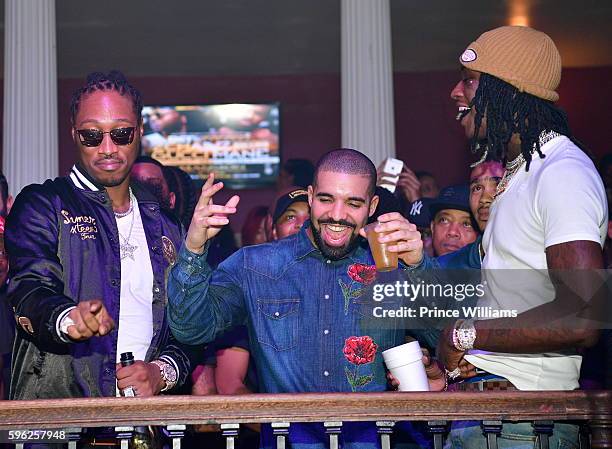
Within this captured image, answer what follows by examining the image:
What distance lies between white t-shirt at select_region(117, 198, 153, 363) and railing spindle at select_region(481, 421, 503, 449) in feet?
4.59

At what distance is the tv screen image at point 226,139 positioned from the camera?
13914 mm

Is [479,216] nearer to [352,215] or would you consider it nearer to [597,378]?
[597,378]

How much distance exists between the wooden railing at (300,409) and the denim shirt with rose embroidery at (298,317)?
1.77ft

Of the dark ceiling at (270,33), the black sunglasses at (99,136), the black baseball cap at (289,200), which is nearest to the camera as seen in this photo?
the black sunglasses at (99,136)

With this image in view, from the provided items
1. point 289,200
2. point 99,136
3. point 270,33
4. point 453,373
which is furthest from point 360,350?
point 270,33

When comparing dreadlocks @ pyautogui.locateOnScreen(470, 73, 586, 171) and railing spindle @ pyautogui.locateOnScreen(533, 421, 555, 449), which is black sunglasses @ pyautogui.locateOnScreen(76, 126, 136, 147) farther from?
railing spindle @ pyautogui.locateOnScreen(533, 421, 555, 449)

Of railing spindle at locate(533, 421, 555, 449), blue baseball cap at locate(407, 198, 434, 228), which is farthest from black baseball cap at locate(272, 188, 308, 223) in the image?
railing spindle at locate(533, 421, 555, 449)

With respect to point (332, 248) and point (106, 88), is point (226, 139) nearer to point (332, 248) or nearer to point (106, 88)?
point (106, 88)

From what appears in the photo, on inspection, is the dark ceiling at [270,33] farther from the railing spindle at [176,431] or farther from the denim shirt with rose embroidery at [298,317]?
the railing spindle at [176,431]

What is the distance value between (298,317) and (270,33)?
9020mm

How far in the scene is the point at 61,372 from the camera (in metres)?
3.74

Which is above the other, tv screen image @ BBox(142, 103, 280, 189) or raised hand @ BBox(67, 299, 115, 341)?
tv screen image @ BBox(142, 103, 280, 189)

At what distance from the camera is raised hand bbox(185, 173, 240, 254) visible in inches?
Result: 131

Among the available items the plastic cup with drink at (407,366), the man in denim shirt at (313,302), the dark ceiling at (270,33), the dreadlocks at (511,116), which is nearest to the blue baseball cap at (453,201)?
the man in denim shirt at (313,302)
